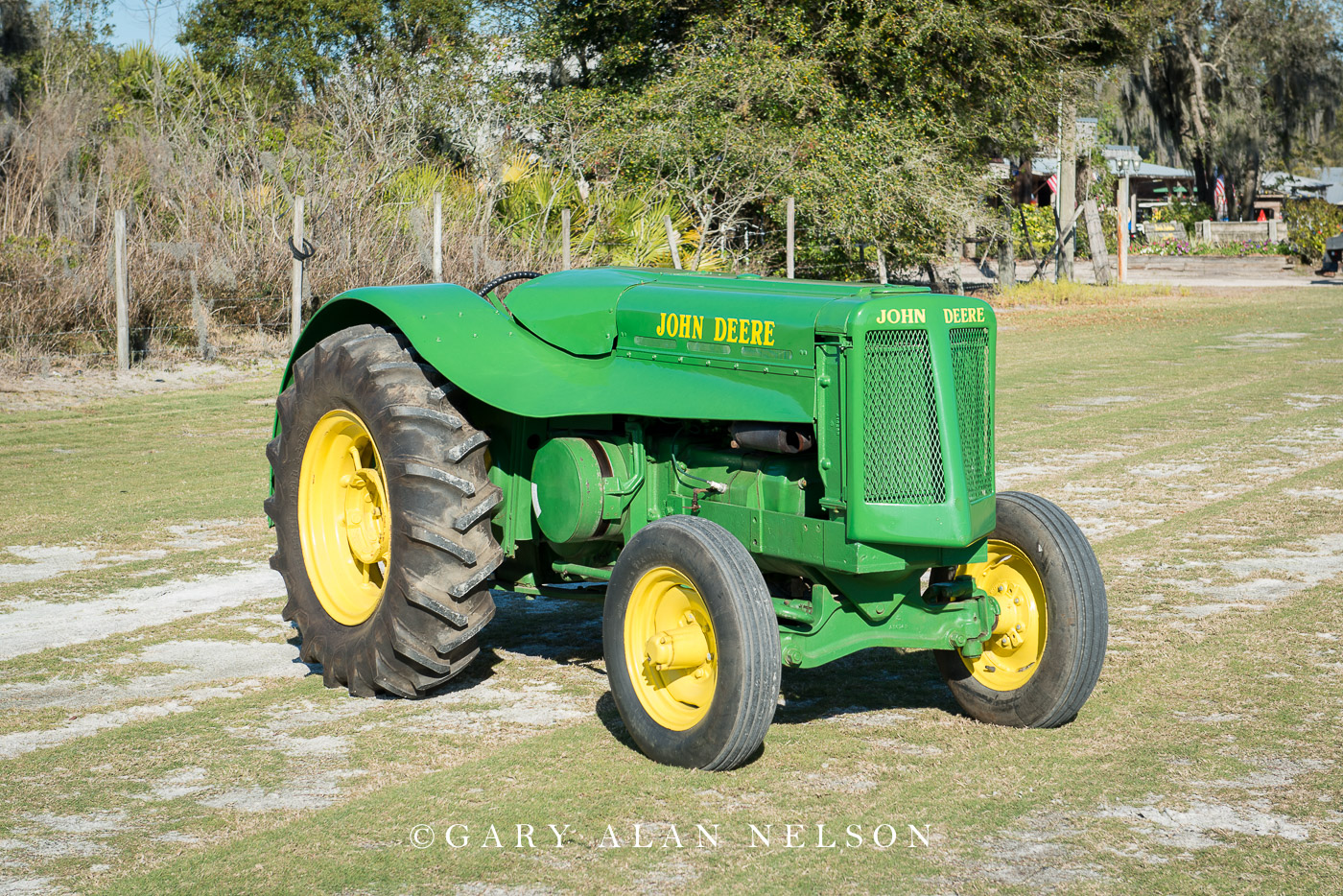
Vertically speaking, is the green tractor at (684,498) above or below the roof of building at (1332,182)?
below

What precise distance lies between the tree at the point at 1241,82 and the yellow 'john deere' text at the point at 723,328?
44.3m

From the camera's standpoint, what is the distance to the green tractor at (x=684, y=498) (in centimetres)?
422

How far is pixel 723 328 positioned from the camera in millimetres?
4617

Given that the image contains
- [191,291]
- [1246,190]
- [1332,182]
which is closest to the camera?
[191,291]

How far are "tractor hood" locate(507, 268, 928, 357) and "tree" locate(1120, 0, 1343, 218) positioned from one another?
1731 inches

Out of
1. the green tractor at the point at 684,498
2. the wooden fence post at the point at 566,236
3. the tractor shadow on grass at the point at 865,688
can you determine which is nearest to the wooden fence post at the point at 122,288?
the wooden fence post at the point at 566,236

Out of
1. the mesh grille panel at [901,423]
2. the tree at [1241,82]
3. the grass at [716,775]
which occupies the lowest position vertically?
the grass at [716,775]

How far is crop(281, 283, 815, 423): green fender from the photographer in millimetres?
4452

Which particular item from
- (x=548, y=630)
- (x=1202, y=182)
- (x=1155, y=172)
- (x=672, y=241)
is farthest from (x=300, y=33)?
(x=1202, y=182)

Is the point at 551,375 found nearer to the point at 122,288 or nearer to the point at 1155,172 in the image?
the point at 122,288

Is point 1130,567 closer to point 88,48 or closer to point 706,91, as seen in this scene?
point 706,91

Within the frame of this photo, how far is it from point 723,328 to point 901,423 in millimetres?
722

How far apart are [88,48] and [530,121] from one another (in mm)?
10591

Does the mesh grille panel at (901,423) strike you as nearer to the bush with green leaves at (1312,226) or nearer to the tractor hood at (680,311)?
the tractor hood at (680,311)
